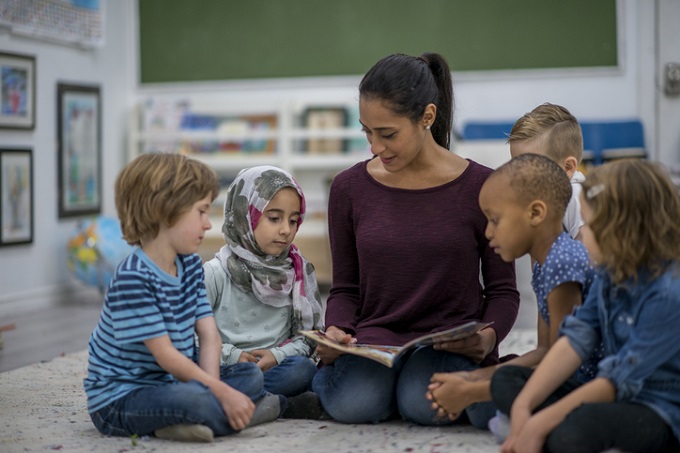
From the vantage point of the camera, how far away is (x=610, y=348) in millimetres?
1783

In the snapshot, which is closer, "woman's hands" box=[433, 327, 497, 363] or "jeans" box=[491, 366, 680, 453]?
"jeans" box=[491, 366, 680, 453]

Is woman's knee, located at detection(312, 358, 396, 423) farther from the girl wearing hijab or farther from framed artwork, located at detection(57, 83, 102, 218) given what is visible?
framed artwork, located at detection(57, 83, 102, 218)

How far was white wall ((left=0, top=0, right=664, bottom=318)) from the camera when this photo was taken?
16.2 feet

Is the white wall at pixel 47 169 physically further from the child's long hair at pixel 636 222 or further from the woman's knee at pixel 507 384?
the child's long hair at pixel 636 222

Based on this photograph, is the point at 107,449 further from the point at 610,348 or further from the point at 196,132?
the point at 196,132

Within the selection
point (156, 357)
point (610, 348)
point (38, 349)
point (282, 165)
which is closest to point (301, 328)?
point (156, 357)

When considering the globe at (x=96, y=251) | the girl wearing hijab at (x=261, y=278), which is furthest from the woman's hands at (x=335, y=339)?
the globe at (x=96, y=251)

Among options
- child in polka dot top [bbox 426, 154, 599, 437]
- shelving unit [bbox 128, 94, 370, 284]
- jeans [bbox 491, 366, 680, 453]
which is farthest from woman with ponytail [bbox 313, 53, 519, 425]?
shelving unit [bbox 128, 94, 370, 284]

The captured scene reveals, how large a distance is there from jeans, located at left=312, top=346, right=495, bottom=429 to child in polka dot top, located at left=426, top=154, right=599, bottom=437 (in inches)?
3.5

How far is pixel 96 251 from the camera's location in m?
4.88

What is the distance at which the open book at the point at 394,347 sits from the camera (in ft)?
6.28

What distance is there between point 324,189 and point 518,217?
3.85 m

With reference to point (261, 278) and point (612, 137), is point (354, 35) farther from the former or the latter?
point (261, 278)

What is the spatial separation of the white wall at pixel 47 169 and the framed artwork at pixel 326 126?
1.26 meters
